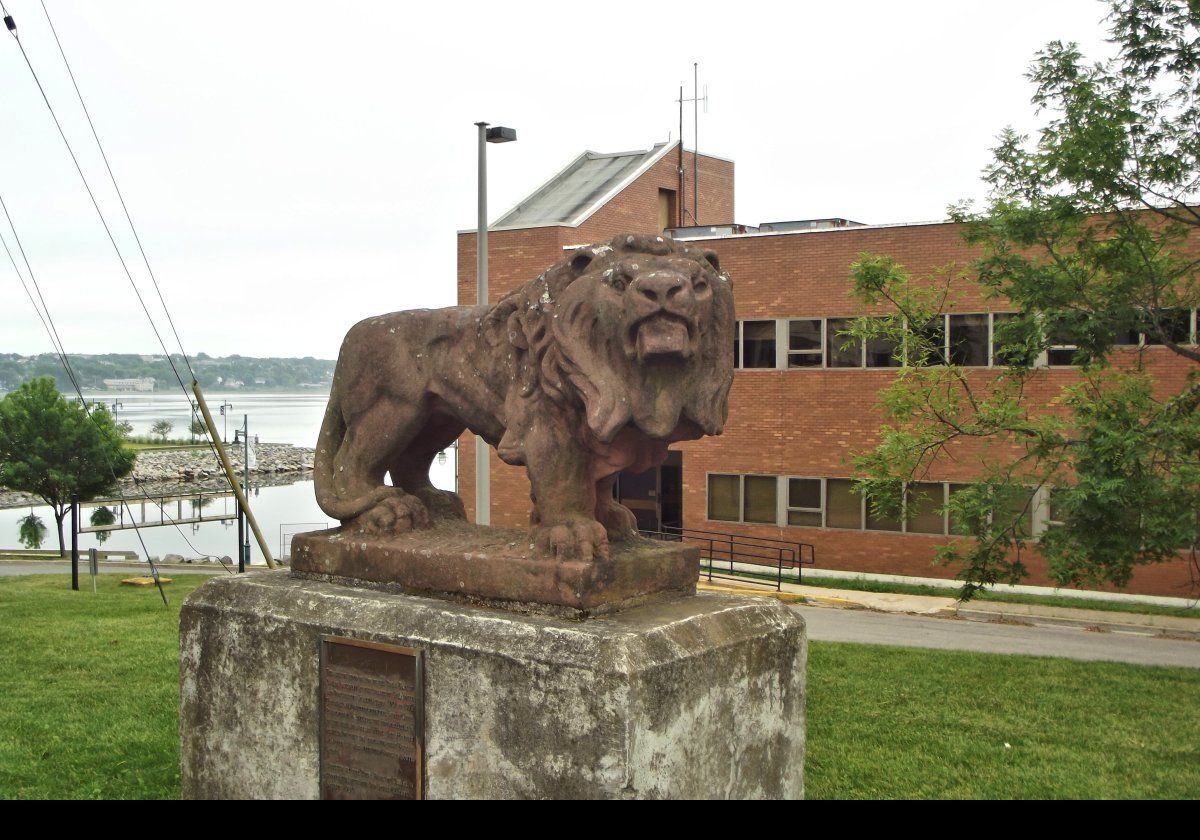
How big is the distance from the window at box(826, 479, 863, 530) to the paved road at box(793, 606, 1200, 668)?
4.77 meters

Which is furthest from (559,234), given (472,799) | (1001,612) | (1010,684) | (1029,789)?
(472,799)

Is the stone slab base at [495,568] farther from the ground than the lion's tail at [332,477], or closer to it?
closer to it

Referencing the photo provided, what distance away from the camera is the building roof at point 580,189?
25484mm

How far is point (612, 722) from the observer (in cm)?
484

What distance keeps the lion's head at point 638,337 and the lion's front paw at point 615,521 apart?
595 mm

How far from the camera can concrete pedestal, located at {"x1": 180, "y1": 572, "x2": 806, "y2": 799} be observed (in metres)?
4.93

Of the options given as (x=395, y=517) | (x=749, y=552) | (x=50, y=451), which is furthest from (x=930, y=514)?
(x=50, y=451)

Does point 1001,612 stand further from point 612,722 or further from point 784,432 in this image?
point 612,722

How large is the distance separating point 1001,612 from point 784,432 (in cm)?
599

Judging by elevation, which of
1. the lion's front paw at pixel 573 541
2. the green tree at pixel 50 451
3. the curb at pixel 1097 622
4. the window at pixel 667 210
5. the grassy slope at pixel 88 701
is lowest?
the curb at pixel 1097 622

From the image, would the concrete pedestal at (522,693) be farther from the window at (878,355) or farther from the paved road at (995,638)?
the window at (878,355)

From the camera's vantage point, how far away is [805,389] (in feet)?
75.9

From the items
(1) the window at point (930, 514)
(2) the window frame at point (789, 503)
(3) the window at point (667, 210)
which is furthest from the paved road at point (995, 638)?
(3) the window at point (667, 210)

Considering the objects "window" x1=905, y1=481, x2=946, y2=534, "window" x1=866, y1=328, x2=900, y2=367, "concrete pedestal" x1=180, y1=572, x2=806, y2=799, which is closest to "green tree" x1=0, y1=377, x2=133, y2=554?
"window" x1=866, y1=328, x2=900, y2=367
